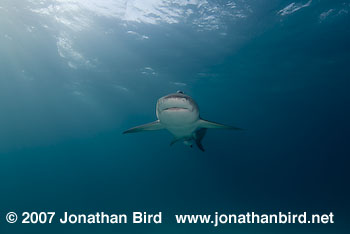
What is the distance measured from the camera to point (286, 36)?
18172 mm

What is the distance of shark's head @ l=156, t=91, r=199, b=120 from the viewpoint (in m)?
4.39

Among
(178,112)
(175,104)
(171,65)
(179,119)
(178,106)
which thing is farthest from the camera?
(171,65)

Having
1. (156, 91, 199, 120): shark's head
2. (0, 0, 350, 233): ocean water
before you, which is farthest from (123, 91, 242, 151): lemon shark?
(0, 0, 350, 233): ocean water

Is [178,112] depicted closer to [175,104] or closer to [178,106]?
[178,106]

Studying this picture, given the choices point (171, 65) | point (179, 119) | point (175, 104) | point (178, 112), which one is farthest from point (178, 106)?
point (171, 65)

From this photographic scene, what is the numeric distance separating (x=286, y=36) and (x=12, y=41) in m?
25.2

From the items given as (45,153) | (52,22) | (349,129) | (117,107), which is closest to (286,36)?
(52,22)

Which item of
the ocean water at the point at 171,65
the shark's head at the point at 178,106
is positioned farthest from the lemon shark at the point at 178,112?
the ocean water at the point at 171,65

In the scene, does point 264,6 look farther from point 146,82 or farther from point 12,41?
point 12,41

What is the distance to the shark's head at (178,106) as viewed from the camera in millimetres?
4386

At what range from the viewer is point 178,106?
15.3 ft

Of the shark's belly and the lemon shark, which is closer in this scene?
the lemon shark

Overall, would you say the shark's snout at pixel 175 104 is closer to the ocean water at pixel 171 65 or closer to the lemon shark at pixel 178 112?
the lemon shark at pixel 178 112

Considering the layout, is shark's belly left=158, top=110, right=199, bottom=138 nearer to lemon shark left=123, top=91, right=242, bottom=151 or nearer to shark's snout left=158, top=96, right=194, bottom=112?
lemon shark left=123, top=91, right=242, bottom=151
